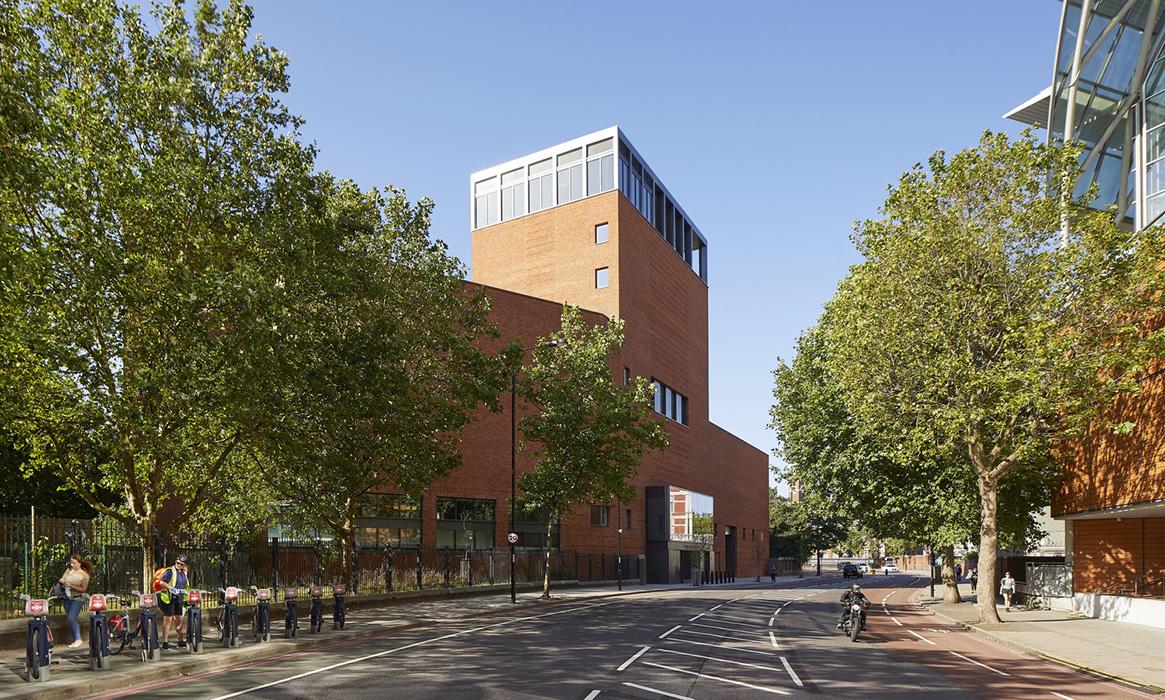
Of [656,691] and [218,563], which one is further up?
[218,563]

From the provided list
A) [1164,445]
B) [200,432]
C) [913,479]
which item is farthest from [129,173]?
[913,479]

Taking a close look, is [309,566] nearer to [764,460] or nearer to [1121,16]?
[1121,16]

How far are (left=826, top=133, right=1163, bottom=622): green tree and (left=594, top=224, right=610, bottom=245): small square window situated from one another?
39653 mm

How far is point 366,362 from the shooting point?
76.2ft

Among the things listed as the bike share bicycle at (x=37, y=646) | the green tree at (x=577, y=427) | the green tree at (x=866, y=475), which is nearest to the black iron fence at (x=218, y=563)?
the bike share bicycle at (x=37, y=646)

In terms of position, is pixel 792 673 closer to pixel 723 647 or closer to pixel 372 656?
pixel 723 647

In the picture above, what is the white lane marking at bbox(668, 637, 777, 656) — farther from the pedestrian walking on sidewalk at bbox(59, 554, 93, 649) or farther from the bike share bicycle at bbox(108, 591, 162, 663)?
the pedestrian walking on sidewalk at bbox(59, 554, 93, 649)

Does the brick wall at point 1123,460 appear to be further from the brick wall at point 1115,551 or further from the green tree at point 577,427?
the green tree at point 577,427

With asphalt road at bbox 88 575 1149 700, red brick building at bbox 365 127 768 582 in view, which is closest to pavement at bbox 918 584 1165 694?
asphalt road at bbox 88 575 1149 700

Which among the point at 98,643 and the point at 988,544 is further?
the point at 988,544

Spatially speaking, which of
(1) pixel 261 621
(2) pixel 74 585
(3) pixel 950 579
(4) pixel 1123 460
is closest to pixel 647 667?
(1) pixel 261 621

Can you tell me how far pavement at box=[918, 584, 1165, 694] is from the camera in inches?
671

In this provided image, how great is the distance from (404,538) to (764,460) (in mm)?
77828

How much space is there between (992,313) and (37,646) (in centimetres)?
2474
